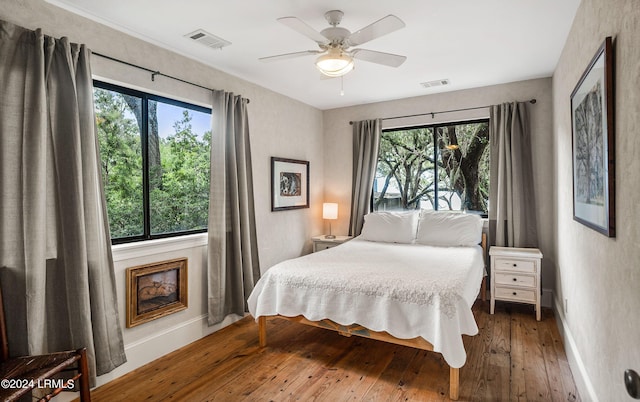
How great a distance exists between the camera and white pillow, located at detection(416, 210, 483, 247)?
12.8 ft

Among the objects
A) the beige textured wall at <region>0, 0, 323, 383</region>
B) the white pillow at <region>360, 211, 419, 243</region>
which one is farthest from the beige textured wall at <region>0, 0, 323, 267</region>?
the white pillow at <region>360, 211, 419, 243</region>

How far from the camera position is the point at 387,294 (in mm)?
2471

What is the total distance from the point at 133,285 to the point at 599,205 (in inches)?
119

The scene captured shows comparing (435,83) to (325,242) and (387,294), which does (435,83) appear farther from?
(387,294)

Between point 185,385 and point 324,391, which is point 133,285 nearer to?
point 185,385

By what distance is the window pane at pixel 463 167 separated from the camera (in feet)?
14.2

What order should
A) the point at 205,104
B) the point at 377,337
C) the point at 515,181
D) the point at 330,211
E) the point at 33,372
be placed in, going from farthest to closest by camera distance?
the point at 330,211 → the point at 515,181 → the point at 205,104 → the point at 377,337 → the point at 33,372

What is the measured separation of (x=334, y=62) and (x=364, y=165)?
258cm

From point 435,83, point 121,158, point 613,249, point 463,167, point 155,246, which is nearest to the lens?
point 613,249

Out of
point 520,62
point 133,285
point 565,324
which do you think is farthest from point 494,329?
point 133,285

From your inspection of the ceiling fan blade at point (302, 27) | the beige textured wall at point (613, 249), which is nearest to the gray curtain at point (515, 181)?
the beige textured wall at point (613, 249)

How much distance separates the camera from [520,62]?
11.1ft

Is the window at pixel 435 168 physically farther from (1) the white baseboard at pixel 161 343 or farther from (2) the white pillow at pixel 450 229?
(1) the white baseboard at pixel 161 343

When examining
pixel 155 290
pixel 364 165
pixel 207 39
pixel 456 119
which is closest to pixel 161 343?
pixel 155 290
